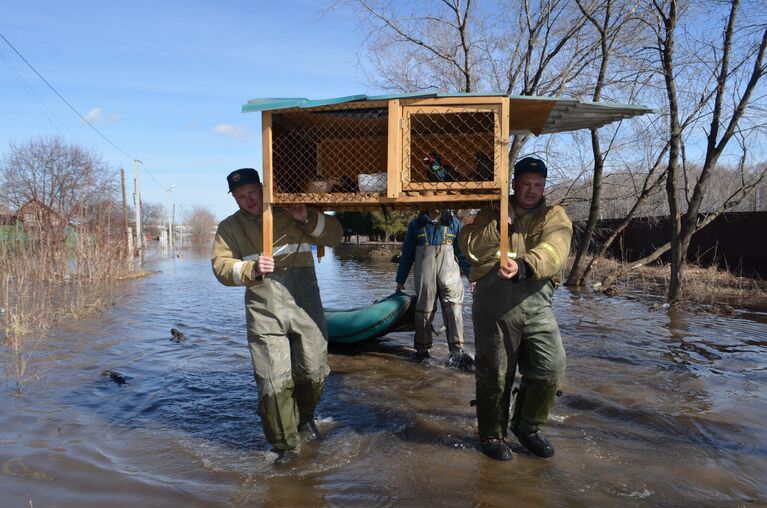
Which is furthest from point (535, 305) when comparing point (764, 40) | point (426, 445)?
point (764, 40)

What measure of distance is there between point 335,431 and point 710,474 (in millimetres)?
2889

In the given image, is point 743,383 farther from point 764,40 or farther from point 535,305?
point 764,40

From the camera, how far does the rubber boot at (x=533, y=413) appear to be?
12.6 feet

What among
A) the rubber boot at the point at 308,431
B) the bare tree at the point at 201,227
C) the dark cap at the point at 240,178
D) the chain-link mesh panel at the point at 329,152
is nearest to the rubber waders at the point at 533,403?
the rubber boot at the point at 308,431

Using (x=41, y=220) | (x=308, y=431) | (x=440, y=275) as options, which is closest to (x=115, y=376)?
(x=308, y=431)

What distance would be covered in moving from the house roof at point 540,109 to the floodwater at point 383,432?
2.63 m

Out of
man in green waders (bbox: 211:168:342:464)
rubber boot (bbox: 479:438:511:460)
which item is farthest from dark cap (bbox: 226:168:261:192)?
rubber boot (bbox: 479:438:511:460)

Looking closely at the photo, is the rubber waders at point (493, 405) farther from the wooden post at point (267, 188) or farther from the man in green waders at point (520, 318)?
the wooden post at point (267, 188)

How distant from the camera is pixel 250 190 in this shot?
161 inches

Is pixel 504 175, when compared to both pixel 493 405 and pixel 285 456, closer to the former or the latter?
pixel 493 405

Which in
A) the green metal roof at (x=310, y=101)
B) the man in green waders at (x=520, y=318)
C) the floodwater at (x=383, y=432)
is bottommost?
the floodwater at (x=383, y=432)

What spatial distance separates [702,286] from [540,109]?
11.2 m

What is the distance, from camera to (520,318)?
3.81 meters

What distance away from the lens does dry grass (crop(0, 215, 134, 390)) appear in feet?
25.5
